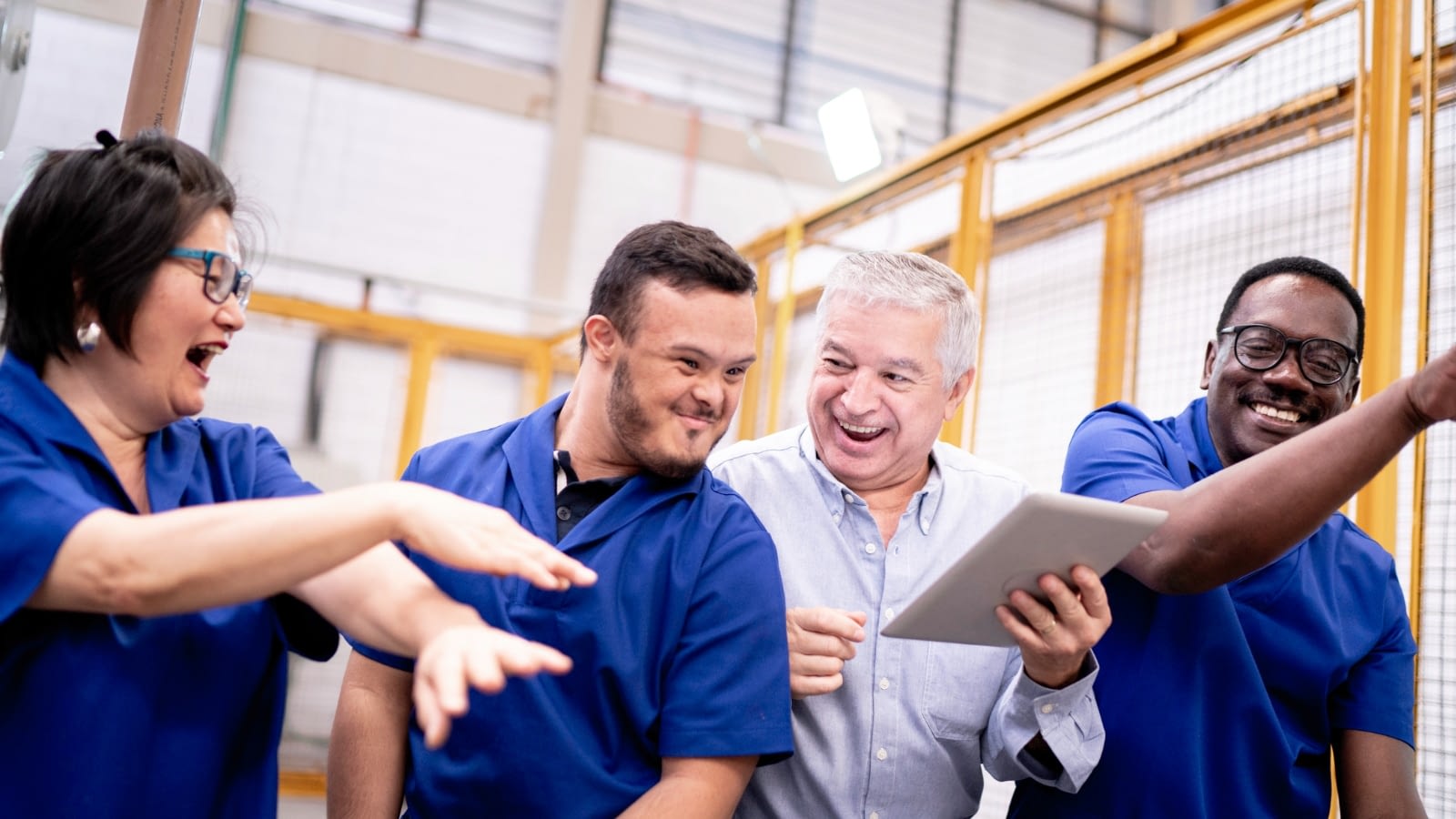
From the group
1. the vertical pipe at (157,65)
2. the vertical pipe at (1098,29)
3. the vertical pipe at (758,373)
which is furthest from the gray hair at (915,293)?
the vertical pipe at (1098,29)

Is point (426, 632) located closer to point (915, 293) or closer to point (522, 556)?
point (522, 556)

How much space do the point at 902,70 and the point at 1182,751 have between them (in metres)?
8.04

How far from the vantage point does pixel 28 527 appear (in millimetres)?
1205

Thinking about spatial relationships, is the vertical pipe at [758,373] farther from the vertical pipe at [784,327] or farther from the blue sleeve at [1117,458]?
the blue sleeve at [1117,458]

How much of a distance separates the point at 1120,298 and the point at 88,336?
8.98 ft

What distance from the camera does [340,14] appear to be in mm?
7891

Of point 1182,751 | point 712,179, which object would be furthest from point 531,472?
point 712,179

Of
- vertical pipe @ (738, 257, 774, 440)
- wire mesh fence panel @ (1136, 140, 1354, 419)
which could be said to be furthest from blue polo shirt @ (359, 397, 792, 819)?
vertical pipe @ (738, 257, 774, 440)

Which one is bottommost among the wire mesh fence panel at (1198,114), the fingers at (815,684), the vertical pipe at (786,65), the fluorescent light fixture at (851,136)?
the fingers at (815,684)

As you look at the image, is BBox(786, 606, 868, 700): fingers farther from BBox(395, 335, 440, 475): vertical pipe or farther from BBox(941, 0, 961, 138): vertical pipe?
BBox(941, 0, 961, 138): vertical pipe

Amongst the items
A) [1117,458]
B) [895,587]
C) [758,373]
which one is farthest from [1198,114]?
[758,373]

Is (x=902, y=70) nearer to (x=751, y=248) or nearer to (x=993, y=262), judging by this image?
(x=751, y=248)

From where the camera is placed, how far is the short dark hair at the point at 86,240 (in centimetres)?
139

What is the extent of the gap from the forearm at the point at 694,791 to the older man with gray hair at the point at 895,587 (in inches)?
7.8
